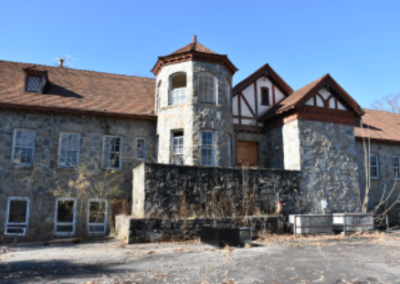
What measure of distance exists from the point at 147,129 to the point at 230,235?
770cm

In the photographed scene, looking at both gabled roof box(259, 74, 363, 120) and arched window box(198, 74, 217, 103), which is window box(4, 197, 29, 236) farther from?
gabled roof box(259, 74, 363, 120)

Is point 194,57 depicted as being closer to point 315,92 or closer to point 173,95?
point 173,95

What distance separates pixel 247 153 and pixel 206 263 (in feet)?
31.9

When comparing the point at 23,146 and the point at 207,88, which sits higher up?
the point at 207,88

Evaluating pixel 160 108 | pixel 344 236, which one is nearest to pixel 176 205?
pixel 160 108

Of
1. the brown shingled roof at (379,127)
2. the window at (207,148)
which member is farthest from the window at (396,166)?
the window at (207,148)

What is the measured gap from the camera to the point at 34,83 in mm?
15266

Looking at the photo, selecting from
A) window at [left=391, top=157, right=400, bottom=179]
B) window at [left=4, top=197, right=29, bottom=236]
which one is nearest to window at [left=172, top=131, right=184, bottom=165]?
window at [left=4, top=197, right=29, bottom=236]

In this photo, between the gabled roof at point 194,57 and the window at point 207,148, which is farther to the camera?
the gabled roof at point 194,57

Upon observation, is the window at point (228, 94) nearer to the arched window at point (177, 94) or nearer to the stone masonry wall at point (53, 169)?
the arched window at point (177, 94)

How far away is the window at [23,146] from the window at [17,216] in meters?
1.53

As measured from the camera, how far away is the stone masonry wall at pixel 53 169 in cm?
1342

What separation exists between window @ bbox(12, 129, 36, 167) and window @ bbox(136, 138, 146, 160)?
448 cm

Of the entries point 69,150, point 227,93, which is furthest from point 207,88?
point 69,150
